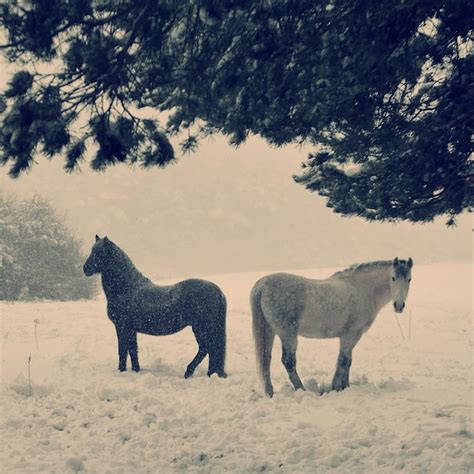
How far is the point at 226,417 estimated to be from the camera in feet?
22.1

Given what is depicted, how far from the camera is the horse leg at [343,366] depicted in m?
8.02

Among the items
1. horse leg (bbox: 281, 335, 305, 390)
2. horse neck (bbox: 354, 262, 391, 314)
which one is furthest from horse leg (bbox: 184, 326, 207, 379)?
horse neck (bbox: 354, 262, 391, 314)

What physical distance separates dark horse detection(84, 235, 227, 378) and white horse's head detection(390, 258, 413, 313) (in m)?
2.55

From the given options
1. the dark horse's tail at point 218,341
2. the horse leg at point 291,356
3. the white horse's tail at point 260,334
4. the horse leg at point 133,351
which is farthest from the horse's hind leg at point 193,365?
the horse leg at point 291,356

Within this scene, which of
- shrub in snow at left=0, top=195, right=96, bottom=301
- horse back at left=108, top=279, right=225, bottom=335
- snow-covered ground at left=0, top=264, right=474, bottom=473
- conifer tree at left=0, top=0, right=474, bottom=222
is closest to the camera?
conifer tree at left=0, top=0, right=474, bottom=222

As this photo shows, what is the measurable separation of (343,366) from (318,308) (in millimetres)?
891

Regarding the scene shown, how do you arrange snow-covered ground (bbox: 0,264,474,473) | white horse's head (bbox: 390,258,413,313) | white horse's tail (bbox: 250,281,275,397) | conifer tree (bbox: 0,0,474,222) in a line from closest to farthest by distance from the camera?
1. conifer tree (bbox: 0,0,474,222)
2. snow-covered ground (bbox: 0,264,474,473)
3. white horse's head (bbox: 390,258,413,313)
4. white horse's tail (bbox: 250,281,275,397)

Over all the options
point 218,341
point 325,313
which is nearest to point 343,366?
point 325,313

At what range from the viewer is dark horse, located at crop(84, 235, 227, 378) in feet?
29.3

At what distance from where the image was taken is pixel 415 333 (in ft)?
52.5

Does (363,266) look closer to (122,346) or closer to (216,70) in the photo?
(122,346)

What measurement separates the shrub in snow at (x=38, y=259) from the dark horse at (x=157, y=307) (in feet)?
46.9

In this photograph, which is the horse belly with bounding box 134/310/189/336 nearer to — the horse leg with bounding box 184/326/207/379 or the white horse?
the horse leg with bounding box 184/326/207/379

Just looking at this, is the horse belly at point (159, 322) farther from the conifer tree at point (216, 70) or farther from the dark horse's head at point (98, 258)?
the conifer tree at point (216, 70)
